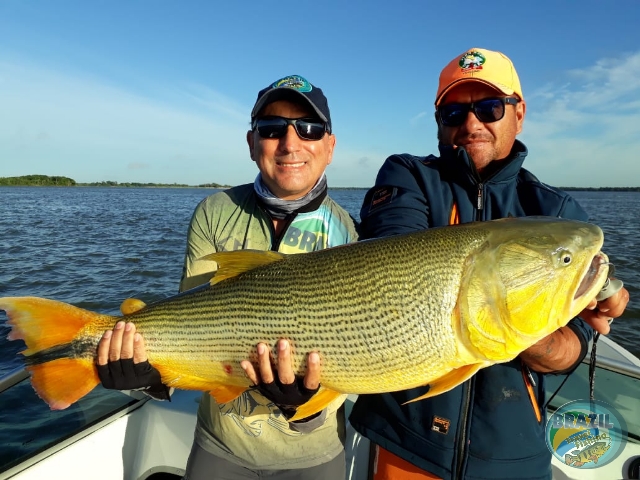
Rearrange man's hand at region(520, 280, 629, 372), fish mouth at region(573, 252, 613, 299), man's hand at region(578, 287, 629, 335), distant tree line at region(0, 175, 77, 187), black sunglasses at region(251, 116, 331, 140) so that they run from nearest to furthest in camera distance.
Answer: fish mouth at region(573, 252, 613, 299) < man's hand at region(578, 287, 629, 335) < man's hand at region(520, 280, 629, 372) < black sunglasses at region(251, 116, 331, 140) < distant tree line at region(0, 175, 77, 187)

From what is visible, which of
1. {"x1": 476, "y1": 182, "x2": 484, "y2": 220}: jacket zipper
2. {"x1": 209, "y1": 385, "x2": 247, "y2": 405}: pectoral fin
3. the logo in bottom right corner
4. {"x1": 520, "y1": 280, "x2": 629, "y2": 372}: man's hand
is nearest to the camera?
{"x1": 520, "y1": 280, "x2": 629, "y2": 372}: man's hand

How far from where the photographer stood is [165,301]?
115 inches

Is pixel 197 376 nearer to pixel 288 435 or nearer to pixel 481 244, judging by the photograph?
pixel 288 435

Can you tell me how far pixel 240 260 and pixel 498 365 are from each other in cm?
181

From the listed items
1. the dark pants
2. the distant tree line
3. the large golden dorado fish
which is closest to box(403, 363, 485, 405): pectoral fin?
the large golden dorado fish

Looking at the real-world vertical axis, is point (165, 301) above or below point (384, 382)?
above

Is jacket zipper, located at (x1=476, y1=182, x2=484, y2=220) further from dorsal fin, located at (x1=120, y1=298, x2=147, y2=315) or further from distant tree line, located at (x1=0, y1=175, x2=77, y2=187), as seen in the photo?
distant tree line, located at (x1=0, y1=175, x2=77, y2=187)

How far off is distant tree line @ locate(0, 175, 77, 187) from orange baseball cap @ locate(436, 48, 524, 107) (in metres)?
168

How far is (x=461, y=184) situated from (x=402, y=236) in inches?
31.2

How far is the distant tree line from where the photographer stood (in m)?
137

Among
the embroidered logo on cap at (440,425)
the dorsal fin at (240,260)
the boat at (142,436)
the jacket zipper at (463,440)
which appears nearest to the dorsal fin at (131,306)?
the dorsal fin at (240,260)

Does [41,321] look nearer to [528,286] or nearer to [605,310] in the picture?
[528,286]

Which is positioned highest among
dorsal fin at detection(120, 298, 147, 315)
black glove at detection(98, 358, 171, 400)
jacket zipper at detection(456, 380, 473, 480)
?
dorsal fin at detection(120, 298, 147, 315)

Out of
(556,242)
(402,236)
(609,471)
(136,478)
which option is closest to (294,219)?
Result: (402,236)
